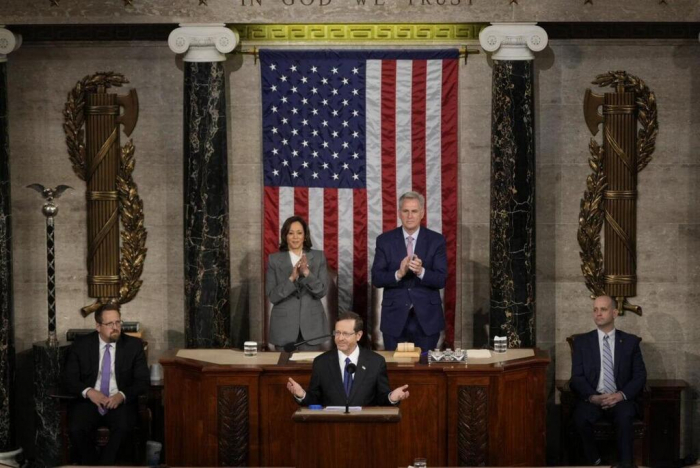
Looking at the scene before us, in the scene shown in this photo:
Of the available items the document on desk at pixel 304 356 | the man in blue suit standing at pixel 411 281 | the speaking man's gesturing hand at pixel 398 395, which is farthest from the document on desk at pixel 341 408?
the man in blue suit standing at pixel 411 281

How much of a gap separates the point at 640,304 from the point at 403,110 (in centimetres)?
326

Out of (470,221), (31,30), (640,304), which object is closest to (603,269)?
(640,304)

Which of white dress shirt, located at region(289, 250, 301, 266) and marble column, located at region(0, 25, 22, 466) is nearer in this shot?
white dress shirt, located at region(289, 250, 301, 266)

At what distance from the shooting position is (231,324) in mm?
13195

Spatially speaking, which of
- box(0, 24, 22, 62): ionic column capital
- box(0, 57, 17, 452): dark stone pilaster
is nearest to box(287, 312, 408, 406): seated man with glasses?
box(0, 57, 17, 452): dark stone pilaster

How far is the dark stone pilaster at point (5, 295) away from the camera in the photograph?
493 inches

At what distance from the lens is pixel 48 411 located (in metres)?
11.6

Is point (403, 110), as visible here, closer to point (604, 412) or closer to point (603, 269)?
point (603, 269)

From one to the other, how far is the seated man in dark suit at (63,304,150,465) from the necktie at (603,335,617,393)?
13.8 feet

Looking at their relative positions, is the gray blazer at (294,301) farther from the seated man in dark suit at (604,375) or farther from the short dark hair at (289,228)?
the seated man in dark suit at (604,375)

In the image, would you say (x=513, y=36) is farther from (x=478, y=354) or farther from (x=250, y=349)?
(x=250, y=349)

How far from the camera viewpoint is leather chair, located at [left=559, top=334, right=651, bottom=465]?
11.2 m

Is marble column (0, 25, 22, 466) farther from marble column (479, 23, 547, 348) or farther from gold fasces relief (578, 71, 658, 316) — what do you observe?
gold fasces relief (578, 71, 658, 316)

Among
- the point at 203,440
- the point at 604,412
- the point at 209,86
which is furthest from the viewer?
the point at 209,86
